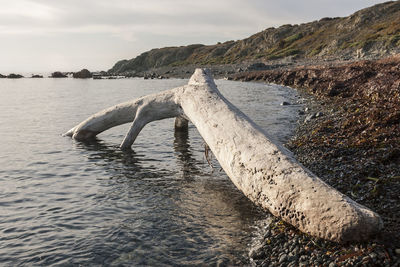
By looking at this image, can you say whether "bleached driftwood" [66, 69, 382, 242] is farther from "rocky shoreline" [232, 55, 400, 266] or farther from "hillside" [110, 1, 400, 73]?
"hillside" [110, 1, 400, 73]

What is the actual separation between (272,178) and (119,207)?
342cm

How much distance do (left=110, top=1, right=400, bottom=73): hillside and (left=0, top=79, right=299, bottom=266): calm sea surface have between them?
117 feet

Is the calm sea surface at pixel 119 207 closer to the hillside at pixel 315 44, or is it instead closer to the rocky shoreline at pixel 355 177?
the rocky shoreline at pixel 355 177

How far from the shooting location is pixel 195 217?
6359mm

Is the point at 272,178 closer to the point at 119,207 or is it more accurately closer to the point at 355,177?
the point at 355,177

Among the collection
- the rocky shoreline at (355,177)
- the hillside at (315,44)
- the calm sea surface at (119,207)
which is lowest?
the calm sea surface at (119,207)

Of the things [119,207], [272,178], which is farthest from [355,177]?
[119,207]

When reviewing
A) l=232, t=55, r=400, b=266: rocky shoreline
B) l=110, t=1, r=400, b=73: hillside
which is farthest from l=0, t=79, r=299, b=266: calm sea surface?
l=110, t=1, r=400, b=73: hillside

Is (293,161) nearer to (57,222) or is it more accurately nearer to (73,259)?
(73,259)

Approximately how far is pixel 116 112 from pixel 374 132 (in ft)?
28.4

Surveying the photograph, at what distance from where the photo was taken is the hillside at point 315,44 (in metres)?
44.3

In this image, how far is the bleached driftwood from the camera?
440 centimetres

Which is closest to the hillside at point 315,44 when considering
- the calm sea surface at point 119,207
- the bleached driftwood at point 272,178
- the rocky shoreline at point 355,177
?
the rocky shoreline at point 355,177

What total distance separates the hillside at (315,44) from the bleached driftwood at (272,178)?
35.5 m
